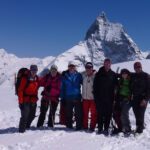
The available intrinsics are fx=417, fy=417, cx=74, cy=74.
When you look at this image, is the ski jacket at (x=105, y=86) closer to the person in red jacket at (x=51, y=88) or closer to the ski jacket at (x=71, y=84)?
the ski jacket at (x=71, y=84)

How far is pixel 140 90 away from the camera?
42.4 ft

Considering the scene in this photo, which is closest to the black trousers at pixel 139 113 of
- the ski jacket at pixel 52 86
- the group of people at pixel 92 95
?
the group of people at pixel 92 95

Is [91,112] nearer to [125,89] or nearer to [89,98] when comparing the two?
[89,98]

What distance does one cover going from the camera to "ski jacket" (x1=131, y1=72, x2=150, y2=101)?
12.9 m

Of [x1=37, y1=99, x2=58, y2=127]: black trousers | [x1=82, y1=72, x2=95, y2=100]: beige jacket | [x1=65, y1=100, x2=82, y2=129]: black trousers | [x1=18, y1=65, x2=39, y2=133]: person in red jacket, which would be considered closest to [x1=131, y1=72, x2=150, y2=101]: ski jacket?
[x1=82, y1=72, x2=95, y2=100]: beige jacket

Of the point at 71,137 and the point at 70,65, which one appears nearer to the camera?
the point at 71,137

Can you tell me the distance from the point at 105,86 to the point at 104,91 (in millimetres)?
162

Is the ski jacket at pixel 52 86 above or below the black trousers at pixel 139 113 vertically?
above

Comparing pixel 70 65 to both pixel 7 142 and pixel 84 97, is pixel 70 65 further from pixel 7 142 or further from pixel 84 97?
pixel 7 142

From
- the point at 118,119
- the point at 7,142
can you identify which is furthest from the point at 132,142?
the point at 7,142

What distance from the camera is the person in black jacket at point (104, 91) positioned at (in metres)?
13.2

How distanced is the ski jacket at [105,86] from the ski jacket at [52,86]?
1294 mm

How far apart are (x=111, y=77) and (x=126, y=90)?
0.62 metres

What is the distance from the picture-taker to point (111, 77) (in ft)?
43.4
